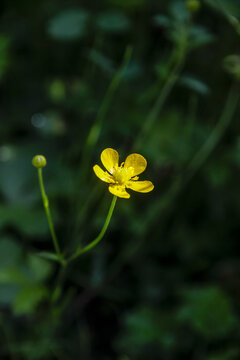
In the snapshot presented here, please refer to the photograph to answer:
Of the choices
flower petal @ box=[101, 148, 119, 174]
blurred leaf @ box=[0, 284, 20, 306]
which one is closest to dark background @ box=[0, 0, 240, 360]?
blurred leaf @ box=[0, 284, 20, 306]

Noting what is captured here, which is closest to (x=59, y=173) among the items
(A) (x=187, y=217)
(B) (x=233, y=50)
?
(A) (x=187, y=217)

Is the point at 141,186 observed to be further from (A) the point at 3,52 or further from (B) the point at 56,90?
(B) the point at 56,90

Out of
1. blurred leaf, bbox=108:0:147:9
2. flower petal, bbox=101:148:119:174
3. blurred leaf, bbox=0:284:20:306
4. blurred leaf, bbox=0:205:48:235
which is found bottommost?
blurred leaf, bbox=0:284:20:306

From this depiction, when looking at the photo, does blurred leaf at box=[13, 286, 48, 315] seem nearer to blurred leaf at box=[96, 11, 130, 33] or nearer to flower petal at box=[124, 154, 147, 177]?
flower petal at box=[124, 154, 147, 177]

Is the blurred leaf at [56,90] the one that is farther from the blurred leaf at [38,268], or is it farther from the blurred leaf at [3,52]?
the blurred leaf at [38,268]

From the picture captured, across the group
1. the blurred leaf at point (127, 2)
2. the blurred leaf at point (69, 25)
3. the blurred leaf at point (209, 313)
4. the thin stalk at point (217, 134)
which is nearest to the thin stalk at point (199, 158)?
the thin stalk at point (217, 134)

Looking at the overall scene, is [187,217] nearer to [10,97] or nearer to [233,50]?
[233,50]
